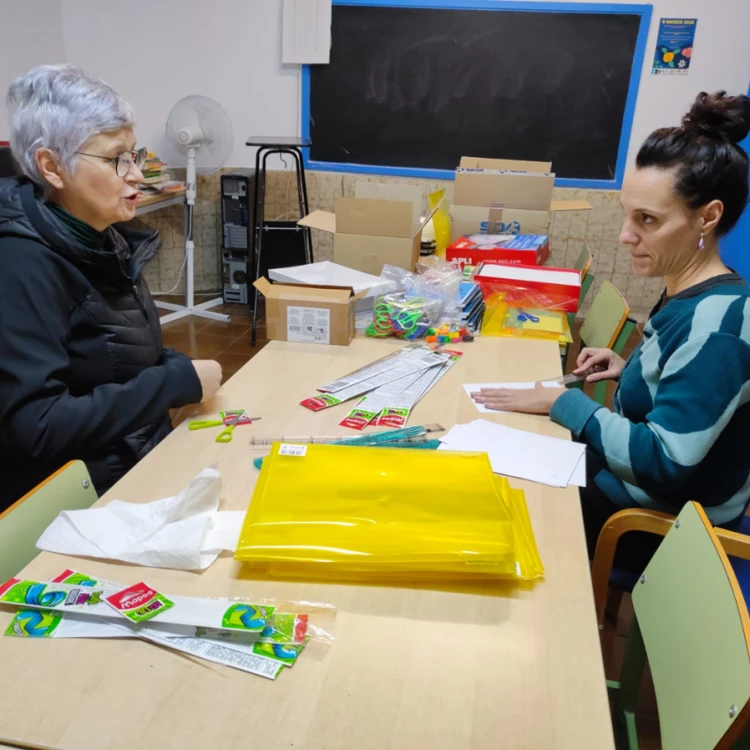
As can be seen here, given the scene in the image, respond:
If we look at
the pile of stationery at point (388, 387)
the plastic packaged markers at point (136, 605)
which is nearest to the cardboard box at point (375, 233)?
the pile of stationery at point (388, 387)

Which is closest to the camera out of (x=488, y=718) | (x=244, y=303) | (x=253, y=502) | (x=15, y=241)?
(x=488, y=718)

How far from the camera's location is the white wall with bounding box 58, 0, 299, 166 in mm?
A: 4406

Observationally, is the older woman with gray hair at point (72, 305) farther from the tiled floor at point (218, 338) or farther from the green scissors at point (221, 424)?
the tiled floor at point (218, 338)

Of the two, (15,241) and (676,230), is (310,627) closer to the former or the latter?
(15,241)

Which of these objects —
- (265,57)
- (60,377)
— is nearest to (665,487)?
(60,377)

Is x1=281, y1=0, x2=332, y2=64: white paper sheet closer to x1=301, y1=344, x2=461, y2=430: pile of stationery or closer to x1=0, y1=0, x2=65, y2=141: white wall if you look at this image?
x1=0, y1=0, x2=65, y2=141: white wall

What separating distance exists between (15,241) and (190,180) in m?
3.03

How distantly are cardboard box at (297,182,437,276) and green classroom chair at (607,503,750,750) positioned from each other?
1.58 metres

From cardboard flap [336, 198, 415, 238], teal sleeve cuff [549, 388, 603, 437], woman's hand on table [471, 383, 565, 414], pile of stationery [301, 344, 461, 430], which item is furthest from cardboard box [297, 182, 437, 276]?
teal sleeve cuff [549, 388, 603, 437]

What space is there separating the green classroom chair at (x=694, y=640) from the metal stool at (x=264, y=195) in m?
3.22

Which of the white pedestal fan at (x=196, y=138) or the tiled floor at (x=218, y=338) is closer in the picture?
the tiled floor at (x=218, y=338)

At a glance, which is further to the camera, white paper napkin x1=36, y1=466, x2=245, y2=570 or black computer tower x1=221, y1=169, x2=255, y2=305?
black computer tower x1=221, y1=169, x2=255, y2=305

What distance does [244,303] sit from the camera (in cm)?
478

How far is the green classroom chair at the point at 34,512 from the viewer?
104 cm
